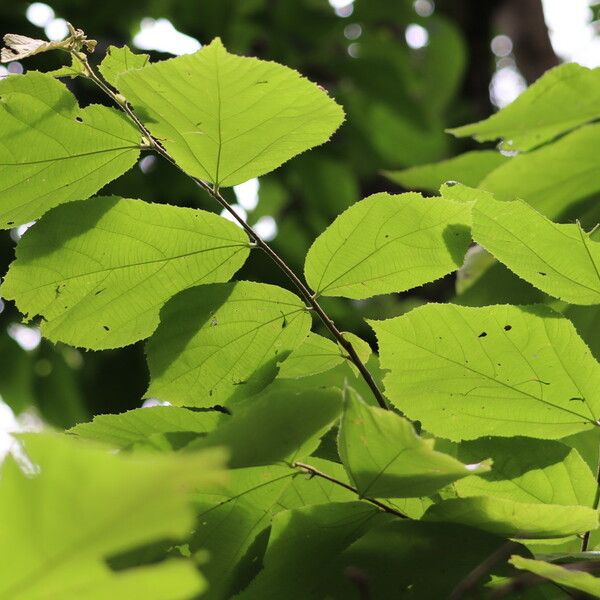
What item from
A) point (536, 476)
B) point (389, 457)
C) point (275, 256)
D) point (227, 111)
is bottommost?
point (536, 476)

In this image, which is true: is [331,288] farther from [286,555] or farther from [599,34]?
[599,34]

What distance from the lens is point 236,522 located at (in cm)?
65

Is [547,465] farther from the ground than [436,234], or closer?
closer

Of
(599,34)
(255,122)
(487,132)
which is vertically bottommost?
(599,34)

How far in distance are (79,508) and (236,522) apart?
13.8 inches

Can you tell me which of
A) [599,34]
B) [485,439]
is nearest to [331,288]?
[485,439]

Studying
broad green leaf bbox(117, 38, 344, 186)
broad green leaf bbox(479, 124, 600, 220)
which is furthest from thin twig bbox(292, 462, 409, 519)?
broad green leaf bbox(479, 124, 600, 220)

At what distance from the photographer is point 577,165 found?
0.98 m

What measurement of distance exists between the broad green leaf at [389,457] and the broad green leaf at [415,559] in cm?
4

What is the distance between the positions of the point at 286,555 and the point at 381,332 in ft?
0.63

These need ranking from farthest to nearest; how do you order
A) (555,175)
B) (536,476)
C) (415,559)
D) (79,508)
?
(555,175) → (536,476) → (415,559) → (79,508)

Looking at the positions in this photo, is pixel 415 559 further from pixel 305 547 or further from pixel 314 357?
pixel 314 357

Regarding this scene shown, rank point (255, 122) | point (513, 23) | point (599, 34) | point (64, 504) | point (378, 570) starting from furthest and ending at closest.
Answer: point (599, 34) → point (513, 23) → point (255, 122) → point (378, 570) → point (64, 504)

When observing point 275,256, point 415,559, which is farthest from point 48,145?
point 415,559
